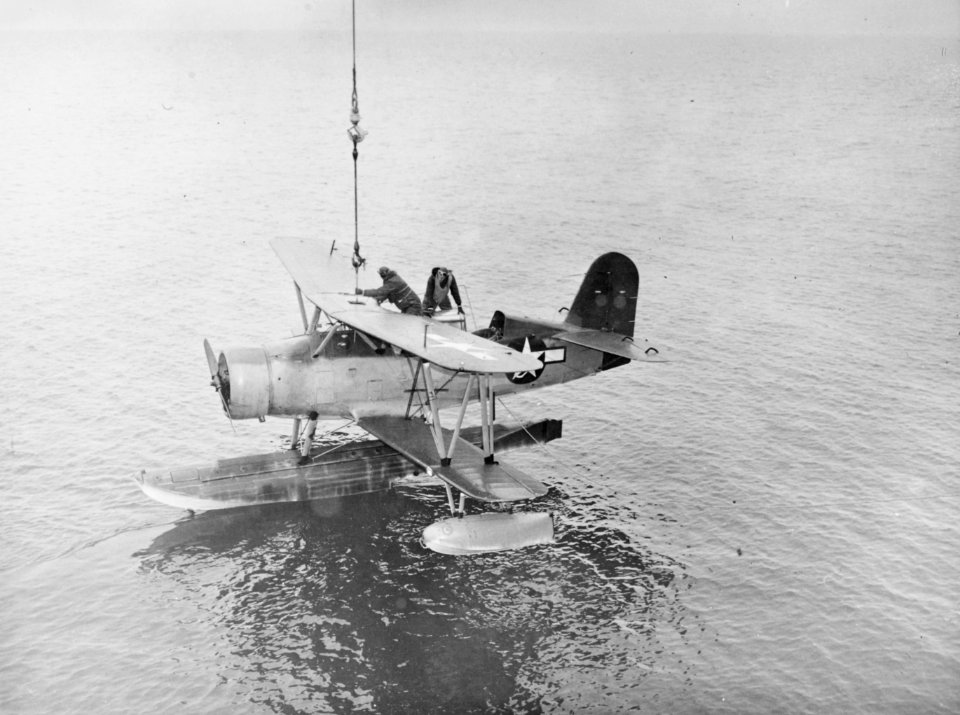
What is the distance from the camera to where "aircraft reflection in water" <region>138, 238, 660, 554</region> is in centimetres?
1798

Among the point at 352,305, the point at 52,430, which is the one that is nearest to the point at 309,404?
the point at 352,305

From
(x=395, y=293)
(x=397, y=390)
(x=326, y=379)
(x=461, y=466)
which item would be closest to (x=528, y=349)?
(x=397, y=390)

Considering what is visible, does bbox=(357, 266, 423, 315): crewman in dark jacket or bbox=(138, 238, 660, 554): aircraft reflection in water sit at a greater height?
bbox=(357, 266, 423, 315): crewman in dark jacket

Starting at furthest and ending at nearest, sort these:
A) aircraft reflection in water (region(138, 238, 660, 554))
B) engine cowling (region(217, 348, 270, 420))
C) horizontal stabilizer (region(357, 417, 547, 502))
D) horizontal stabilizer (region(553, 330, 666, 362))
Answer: horizontal stabilizer (region(553, 330, 666, 362)) < engine cowling (region(217, 348, 270, 420)) < aircraft reflection in water (region(138, 238, 660, 554)) < horizontal stabilizer (region(357, 417, 547, 502))

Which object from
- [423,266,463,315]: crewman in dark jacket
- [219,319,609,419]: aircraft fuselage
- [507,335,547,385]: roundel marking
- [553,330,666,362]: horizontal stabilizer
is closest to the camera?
[219,319,609,419]: aircraft fuselage

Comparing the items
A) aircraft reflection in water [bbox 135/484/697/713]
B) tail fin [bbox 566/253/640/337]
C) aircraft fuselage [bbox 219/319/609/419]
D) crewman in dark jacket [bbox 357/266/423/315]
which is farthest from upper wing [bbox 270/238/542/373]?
tail fin [bbox 566/253/640/337]

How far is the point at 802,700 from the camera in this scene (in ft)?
51.0

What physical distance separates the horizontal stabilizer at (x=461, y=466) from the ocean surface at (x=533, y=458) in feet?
6.11

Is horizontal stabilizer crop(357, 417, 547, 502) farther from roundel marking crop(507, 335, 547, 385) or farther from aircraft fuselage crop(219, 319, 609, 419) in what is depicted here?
roundel marking crop(507, 335, 547, 385)

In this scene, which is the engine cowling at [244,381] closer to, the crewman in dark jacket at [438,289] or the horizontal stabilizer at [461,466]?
the horizontal stabilizer at [461,466]

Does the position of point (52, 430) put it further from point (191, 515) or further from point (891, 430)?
point (891, 430)

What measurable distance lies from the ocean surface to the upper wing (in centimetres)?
442

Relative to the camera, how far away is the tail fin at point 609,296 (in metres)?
23.4

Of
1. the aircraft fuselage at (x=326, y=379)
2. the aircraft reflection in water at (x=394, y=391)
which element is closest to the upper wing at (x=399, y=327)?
the aircraft reflection in water at (x=394, y=391)
